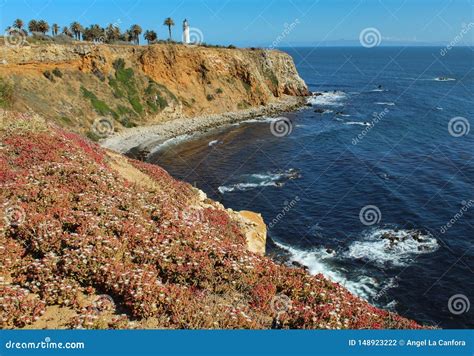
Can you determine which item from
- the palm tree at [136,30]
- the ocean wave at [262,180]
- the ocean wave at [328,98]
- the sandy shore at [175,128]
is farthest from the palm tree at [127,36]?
the ocean wave at [262,180]

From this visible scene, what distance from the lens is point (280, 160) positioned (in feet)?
201

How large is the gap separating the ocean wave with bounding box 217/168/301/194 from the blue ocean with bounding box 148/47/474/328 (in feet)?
0.40

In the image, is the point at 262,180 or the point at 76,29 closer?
the point at 262,180

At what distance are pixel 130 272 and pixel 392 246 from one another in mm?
27137

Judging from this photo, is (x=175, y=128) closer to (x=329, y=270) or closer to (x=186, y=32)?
(x=186, y=32)

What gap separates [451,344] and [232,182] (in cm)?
4203

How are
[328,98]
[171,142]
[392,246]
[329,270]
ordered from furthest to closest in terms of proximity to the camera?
[328,98] < [171,142] < [392,246] < [329,270]

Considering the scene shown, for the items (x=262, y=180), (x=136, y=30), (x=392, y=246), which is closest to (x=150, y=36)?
(x=136, y=30)

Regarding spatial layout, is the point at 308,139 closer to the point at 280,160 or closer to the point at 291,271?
Result: the point at 280,160

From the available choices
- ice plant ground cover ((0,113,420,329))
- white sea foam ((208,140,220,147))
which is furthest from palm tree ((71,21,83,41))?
ice plant ground cover ((0,113,420,329))

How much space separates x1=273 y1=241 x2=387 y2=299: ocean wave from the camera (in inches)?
1131

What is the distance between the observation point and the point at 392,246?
34312mm

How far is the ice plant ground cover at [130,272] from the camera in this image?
1133cm

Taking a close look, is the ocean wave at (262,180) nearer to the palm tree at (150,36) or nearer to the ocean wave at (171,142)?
the ocean wave at (171,142)
